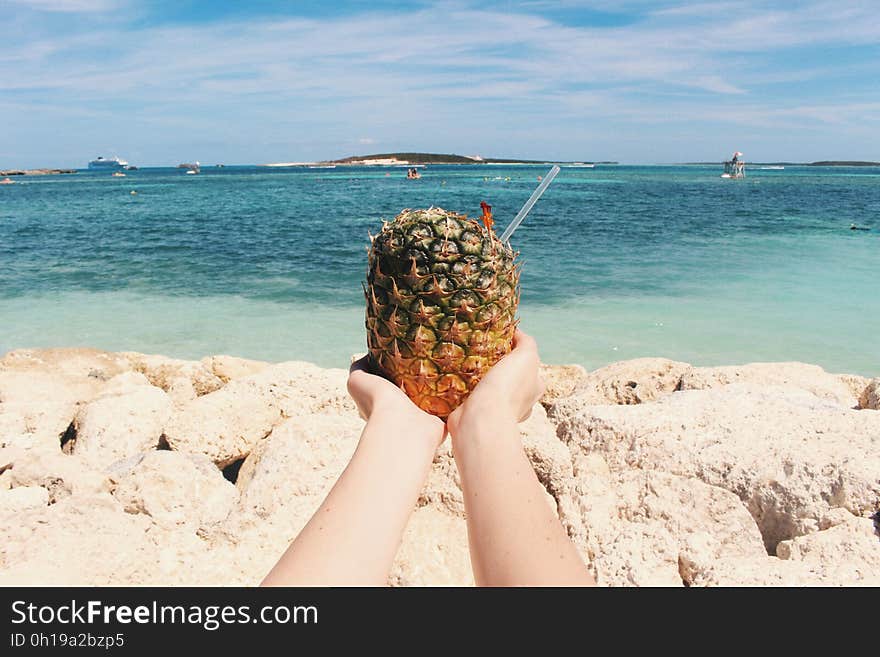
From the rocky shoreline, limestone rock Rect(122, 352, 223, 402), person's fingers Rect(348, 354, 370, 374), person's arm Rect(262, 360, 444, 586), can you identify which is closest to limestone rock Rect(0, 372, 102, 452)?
the rocky shoreline

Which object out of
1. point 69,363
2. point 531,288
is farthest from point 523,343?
point 531,288

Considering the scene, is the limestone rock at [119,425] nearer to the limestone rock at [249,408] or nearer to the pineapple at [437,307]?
the limestone rock at [249,408]

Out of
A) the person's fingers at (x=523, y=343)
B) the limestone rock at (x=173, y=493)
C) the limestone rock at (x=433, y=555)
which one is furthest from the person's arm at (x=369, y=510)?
the limestone rock at (x=173, y=493)

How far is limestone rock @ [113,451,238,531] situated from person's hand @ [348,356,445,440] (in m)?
1.77

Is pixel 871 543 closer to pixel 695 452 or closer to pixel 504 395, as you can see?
pixel 695 452

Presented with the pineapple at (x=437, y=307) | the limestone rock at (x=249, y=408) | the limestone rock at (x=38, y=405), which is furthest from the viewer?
the limestone rock at (x=38, y=405)

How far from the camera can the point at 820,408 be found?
4.06 metres

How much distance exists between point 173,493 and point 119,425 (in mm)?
1388

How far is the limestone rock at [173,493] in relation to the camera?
3.51 meters

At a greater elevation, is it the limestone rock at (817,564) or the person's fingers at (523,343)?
the person's fingers at (523,343)

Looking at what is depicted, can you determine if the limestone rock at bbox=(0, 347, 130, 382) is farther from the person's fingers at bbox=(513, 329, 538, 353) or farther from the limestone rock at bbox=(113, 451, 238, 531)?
the person's fingers at bbox=(513, 329, 538, 353)

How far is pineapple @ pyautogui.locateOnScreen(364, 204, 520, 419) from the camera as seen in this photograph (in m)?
2.15
